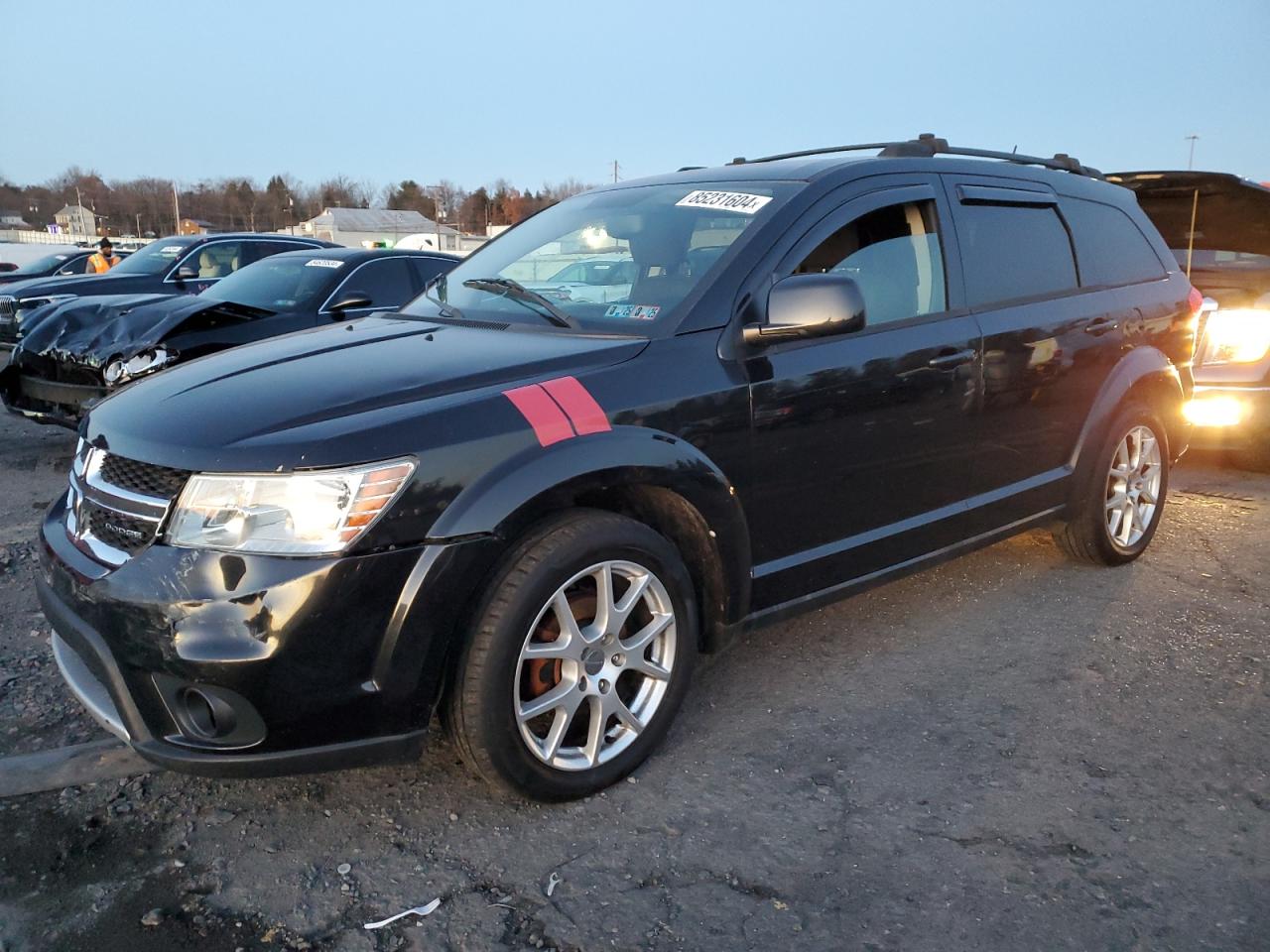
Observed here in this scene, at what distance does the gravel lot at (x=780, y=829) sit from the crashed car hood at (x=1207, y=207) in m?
3.74

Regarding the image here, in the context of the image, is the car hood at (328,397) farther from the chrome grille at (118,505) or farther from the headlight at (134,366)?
the headlight at (134,366)

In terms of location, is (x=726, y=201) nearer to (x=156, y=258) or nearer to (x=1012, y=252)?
(x=1012, y=252)

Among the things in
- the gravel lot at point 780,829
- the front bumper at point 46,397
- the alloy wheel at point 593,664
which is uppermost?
the front bumper at point 46,397

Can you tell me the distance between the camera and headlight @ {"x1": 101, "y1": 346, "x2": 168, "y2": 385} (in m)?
5.74

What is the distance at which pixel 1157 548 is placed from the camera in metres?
5.00

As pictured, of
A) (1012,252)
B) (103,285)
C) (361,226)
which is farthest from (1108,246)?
(361,226)

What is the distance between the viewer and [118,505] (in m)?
2.44

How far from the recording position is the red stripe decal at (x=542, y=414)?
2500 millimetres

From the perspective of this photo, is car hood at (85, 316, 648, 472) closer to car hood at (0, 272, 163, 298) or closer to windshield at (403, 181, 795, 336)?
windshield at (403, 181, 795, 336)

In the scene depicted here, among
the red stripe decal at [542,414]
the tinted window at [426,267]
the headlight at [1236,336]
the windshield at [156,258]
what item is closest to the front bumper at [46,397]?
the tinted window at [426,267]

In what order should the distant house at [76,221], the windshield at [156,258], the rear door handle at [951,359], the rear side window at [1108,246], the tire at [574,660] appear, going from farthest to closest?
the distant house at [76,221] → the windshield at [156,258] → the rear side window at [1108,246] → the rear door handle at [951,359] → the tire at [574,660]

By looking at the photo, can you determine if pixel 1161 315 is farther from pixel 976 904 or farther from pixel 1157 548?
pixel 976 904

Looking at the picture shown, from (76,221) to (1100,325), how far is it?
102 m

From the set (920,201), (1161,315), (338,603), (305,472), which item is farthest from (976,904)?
(1161,315)
